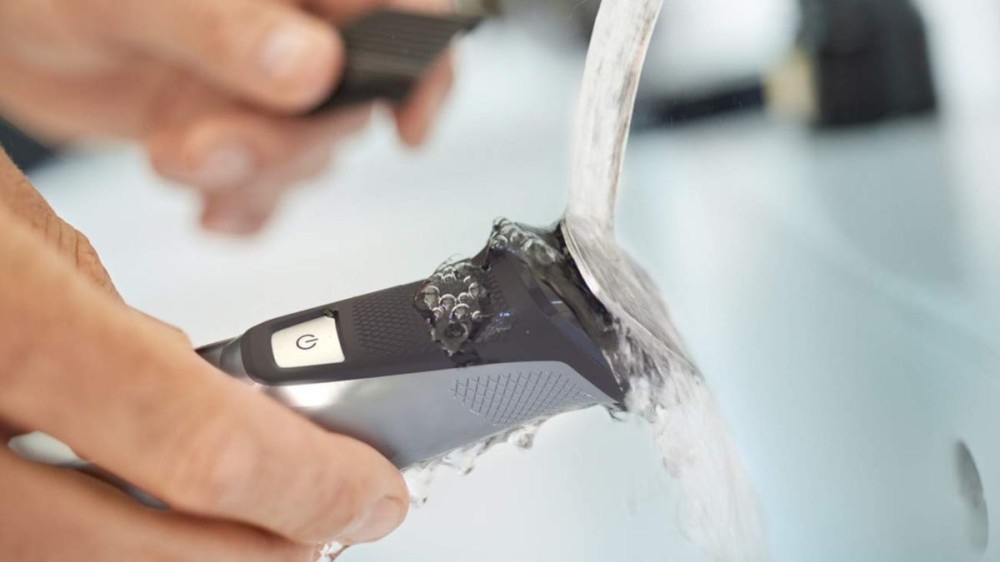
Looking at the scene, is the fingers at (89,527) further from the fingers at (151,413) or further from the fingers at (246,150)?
the fingers at (246,150)

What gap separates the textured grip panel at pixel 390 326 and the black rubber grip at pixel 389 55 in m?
0.18

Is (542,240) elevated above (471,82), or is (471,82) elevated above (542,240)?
(471,82)

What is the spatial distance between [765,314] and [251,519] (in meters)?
0.50

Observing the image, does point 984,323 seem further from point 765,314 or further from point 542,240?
point 542,240

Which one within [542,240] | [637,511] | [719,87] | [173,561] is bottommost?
[637,511]

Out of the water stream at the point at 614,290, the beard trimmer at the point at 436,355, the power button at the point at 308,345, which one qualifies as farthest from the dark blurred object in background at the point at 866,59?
the power button at the point at 308,345

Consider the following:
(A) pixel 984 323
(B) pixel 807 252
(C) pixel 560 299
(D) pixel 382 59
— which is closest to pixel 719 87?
(B) pixel 807 252

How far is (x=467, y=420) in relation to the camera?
458 mm

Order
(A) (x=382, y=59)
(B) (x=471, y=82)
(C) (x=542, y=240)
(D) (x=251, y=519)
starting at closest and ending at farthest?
(A) (x=382, y=59) < (D) (x=251, y=519) < (C) (x=542, y=240) < (B) (x=471, y=82)

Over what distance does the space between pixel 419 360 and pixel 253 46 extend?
0.69ft

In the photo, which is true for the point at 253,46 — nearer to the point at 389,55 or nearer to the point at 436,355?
the point at 389,55

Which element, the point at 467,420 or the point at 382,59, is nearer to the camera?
the point at 382,59

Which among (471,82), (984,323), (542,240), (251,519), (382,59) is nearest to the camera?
(382,59)

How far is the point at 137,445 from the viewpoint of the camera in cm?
32
